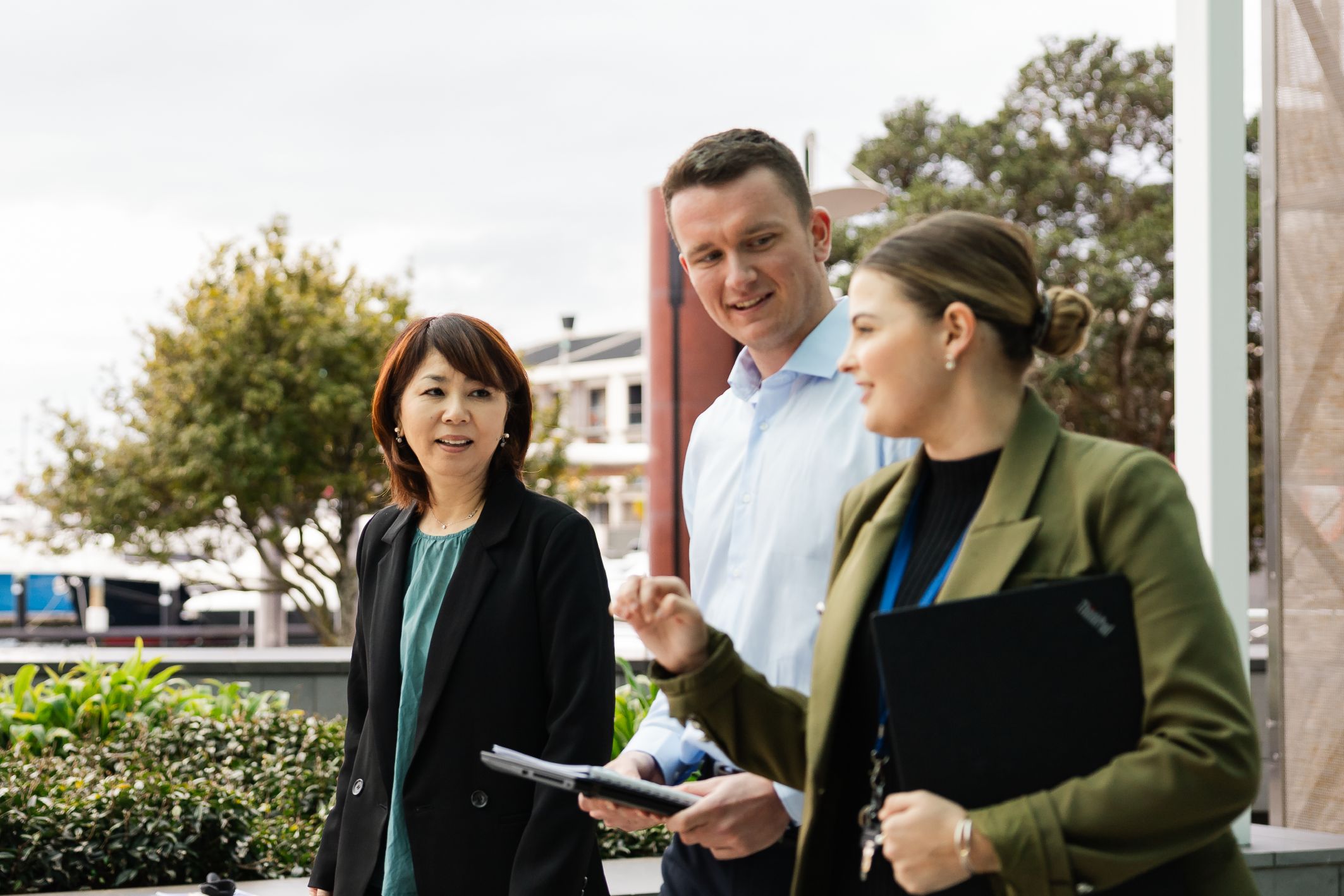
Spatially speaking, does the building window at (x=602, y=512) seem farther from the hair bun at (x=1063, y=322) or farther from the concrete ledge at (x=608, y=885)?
the hair bun at (x=1063, y=322)

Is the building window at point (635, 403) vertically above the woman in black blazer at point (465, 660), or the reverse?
the building window at point (635, 403)

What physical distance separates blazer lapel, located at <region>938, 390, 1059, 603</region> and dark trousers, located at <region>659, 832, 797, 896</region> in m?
0.61

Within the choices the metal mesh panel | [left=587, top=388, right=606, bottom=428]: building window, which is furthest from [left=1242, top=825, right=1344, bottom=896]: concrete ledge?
[left=587, top=388, right=606, bottom=428]: building window

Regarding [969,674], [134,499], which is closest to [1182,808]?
[969,674]

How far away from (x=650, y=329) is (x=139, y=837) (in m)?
3.20

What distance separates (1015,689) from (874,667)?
24 centimetres

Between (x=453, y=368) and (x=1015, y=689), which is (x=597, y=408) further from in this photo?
(x=1015, y=689)

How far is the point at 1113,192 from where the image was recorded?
22.8m

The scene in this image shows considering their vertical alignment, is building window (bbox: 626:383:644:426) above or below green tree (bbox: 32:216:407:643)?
above

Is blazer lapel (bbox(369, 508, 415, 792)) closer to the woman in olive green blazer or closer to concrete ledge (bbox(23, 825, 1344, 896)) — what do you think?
the woman in olive green blazer

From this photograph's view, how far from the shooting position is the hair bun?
1.57 m

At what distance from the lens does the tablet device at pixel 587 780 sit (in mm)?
1681

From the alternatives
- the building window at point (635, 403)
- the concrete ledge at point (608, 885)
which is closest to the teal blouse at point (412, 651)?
the concrete ledge at point (608, 885)

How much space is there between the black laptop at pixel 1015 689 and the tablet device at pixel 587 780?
1.38 ft
